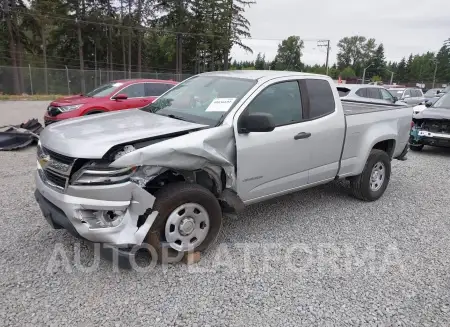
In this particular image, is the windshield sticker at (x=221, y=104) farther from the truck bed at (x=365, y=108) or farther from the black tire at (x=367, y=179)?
the black tire at (x=367, y=179)

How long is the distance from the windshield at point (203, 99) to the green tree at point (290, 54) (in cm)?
9345

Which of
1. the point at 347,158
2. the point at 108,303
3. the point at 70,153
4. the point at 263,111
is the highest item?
the point at 263,111

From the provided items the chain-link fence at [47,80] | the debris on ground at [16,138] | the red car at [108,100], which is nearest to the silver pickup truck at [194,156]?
the debris on ground at [16,138]

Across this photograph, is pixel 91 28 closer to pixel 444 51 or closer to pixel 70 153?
pixel 70 153

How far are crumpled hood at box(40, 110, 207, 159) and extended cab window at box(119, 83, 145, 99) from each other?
20.8ft

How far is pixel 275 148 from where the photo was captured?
12.5 ft

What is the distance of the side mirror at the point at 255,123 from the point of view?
3460 mm

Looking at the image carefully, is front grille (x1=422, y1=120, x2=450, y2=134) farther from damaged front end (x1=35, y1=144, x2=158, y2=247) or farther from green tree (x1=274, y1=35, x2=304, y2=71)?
green tree (x1=274, y1=35, x2=304, y2=71)

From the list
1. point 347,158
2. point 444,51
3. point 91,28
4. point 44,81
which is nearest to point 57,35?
point 91,28

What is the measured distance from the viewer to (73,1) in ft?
119

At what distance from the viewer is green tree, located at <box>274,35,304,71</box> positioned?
311 feet

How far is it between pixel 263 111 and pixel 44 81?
2916 centimetres

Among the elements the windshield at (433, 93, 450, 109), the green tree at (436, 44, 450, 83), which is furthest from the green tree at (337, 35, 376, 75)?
the windshield at (433, 93, 450, 109)

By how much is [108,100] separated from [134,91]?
36.0 inches
